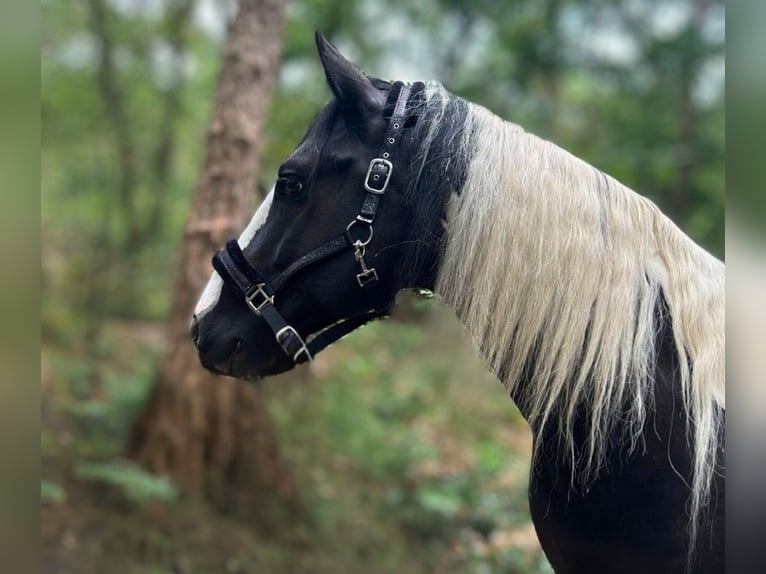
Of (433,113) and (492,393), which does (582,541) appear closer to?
(433,113)

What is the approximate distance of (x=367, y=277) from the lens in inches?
66.2

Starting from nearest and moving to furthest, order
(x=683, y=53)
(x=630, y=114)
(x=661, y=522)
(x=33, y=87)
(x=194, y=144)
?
(x=33, y=87), (x=661, y=522), (x=683, y=53), (x=630, y=114), (x=194, y=144)

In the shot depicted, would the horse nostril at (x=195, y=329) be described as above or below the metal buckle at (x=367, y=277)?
below

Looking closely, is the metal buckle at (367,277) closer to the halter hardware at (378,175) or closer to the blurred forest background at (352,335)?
the halter hardware at (378,175)

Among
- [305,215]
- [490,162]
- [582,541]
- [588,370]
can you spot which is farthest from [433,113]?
[582,541]

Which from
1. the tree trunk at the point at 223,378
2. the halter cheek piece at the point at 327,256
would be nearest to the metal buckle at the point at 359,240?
the halter cheek piece at the point at 327,256

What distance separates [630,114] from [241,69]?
15.5 ft

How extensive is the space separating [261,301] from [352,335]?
4.33 m

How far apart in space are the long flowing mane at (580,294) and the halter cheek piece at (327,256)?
195 mm

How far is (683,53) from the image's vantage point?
6559 millimetres

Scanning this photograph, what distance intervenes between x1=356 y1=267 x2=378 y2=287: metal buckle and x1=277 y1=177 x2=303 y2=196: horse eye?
28 cm

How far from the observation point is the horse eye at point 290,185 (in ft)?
5.61

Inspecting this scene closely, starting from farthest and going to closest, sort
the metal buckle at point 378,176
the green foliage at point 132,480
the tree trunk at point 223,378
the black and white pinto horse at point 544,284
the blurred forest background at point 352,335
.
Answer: the blurred forest background at point 352,335, the tree trunk at point 223,378, the green foliage at point 132,480, the metal buckle at point 378,176, the black and white pinto horse at point 544,284

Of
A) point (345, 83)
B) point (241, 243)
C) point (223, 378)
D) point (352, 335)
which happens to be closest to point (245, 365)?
point (241, 243)
